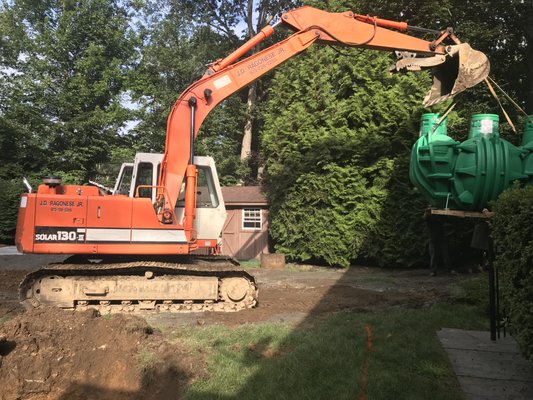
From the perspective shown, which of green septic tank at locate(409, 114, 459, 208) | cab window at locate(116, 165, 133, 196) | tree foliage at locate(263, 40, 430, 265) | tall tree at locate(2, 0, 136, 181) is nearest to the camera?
green septic tank at locate(409, 114, 459, 208)

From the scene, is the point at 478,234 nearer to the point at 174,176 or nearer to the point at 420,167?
the point at 420,167

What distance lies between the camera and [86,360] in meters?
5.12

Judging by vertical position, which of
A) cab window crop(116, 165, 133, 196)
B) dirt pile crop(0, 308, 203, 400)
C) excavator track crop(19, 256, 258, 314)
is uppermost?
cab window crop(116, 165, 133, 196)

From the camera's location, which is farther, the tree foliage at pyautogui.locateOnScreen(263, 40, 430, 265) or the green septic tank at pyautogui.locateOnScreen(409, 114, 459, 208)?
the tree foliage at pyautogui.locateOnScreen(263, 40, 430, 265)

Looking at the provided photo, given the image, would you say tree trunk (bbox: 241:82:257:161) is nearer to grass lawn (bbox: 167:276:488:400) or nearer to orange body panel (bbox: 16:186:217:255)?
orange body panel (bbox: 16:186:217:255)

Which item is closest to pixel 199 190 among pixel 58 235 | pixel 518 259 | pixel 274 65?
pixel 58 235

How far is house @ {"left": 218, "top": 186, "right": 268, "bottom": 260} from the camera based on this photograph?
17.2 m

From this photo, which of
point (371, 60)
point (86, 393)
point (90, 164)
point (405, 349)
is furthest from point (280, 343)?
point (90, 164)

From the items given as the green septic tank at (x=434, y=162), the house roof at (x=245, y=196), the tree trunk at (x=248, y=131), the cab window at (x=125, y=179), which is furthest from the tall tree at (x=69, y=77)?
the green septic tank at (x=434, y=162)

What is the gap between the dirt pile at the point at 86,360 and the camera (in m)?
4.57

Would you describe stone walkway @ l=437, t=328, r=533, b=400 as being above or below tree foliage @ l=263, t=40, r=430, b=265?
below

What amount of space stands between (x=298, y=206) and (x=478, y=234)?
872 centimetres

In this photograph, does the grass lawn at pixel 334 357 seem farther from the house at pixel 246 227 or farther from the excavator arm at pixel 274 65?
the house at pixel 246 227

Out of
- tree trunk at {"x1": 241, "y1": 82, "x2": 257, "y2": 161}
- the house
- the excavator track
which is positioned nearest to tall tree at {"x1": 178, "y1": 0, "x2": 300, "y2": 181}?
tree trunk at {"x1": 241, "y1": 82, "x2": 257, "y2": 161}
